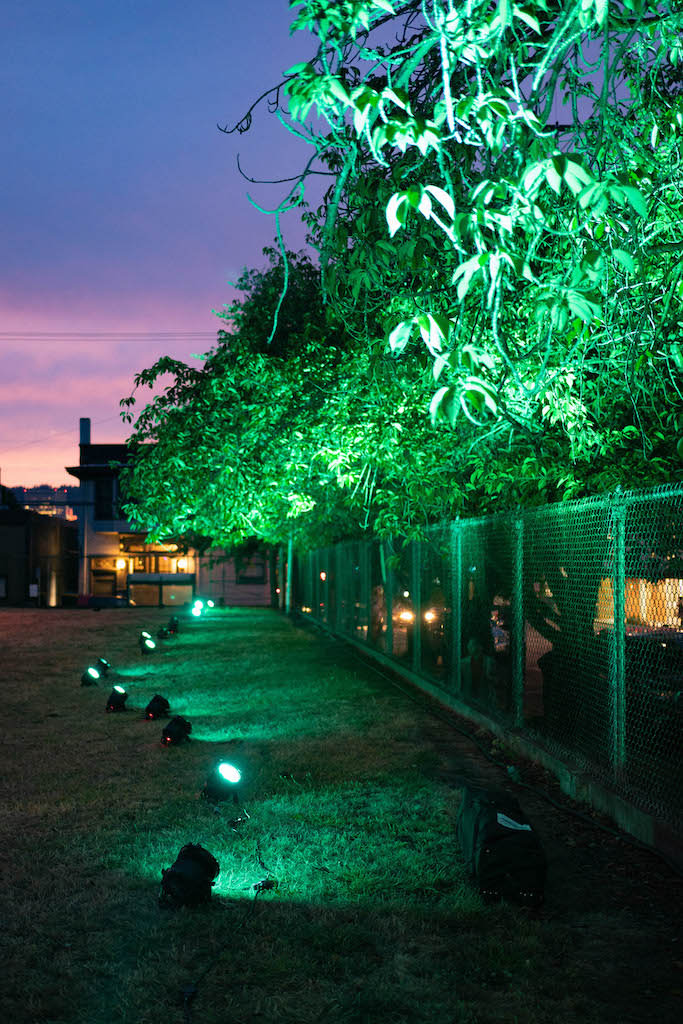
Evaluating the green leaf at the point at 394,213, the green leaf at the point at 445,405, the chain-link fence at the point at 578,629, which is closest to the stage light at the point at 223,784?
the chain-link fence at the point at 578,629

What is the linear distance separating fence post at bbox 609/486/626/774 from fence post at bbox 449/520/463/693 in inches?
174

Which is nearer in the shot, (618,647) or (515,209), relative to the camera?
(515,209)

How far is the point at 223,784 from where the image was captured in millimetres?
6188

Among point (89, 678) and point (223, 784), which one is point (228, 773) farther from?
point (89, 678)

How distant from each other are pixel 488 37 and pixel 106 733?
303 inches

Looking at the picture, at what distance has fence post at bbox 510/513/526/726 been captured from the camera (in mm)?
8008

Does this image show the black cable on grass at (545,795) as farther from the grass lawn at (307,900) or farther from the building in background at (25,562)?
the building in background at (25,562)

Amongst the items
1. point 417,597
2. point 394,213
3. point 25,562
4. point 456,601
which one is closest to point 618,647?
point 394,213

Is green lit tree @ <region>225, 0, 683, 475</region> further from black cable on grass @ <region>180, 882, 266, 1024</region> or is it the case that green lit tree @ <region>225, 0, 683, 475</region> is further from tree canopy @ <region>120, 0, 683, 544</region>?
black cable on grass @ <region>180, 882, 266, 1024</region>

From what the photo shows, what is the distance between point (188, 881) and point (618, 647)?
322 centimetres

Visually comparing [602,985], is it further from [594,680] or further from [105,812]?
[105,812]

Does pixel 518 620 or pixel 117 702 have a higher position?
pixel 518 620

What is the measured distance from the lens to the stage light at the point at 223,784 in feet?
20.2

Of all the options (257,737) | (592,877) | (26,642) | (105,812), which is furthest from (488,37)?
(26,642)
